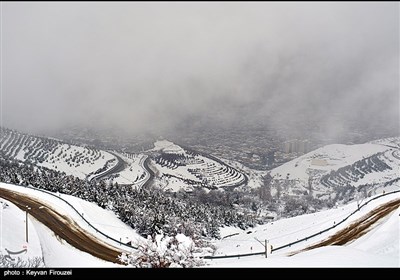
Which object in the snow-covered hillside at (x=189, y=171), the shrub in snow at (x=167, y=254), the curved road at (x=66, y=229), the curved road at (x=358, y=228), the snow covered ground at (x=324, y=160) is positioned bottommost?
the snow-covered hillside at (x=189, y=171)

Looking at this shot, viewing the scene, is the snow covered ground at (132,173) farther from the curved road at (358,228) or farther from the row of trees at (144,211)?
the curved road at (358,228)

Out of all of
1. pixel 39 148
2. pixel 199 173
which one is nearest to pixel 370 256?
pixel 199 173

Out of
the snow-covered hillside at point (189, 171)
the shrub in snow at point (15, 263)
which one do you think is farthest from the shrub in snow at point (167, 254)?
the snow-covered hillside at point (189, 171)

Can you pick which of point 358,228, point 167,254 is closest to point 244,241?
point 358,228

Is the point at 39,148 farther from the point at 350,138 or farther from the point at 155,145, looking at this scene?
the point at 350,138

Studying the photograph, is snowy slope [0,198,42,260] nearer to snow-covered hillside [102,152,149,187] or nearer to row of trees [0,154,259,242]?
row of trees [0,154,259,242]

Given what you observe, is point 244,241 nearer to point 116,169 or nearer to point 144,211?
point 144,211
